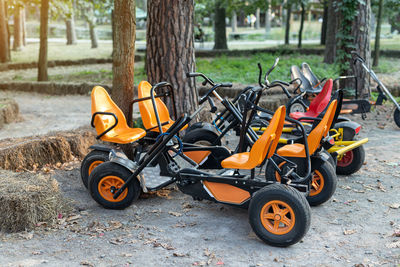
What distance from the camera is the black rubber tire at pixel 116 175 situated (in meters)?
4.98

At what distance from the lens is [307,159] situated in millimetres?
4734

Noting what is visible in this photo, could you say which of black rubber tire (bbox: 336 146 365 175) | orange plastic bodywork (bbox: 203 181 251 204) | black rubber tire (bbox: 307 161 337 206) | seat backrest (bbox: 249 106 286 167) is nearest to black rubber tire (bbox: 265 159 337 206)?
black rubber tire (bbox: 307 161 337 206)

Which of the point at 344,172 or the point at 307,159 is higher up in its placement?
the point at 307,159

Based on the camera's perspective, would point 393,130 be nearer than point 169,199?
No

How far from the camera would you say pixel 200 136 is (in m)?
6.01

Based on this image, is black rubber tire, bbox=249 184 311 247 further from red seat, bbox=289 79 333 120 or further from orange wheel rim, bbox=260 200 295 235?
red seat, bbox=289 79 333 120

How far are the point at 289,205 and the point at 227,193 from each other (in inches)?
26.9

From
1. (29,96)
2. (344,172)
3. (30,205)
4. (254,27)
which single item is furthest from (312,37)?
(30,205)

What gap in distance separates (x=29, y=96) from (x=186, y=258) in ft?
31.6

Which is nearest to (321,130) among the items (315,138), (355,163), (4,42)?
(315,138)

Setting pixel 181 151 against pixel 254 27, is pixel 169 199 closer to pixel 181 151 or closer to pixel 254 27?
pixel 181 151

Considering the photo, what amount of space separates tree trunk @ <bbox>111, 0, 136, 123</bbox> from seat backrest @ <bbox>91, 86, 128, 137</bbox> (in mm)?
1108

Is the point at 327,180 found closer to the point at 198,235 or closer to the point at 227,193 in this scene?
the point at 227,193

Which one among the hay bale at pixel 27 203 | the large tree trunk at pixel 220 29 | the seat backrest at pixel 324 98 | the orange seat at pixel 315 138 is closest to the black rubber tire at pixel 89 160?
the hay bale at pixel 27 203
